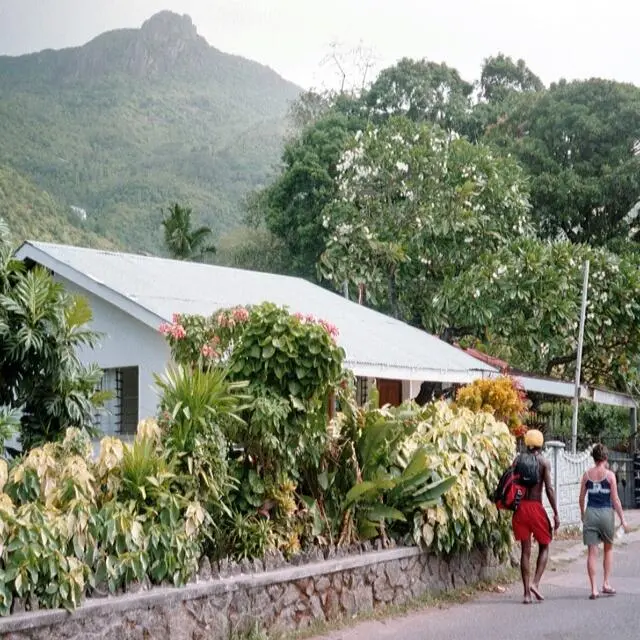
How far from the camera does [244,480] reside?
386 inches

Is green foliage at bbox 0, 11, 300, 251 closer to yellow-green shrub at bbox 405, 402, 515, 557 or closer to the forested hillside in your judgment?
the forested hillside

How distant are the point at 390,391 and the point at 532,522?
461 inches

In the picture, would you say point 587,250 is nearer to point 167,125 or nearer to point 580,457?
point 580,457

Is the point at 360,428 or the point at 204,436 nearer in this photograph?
the point at 204,436

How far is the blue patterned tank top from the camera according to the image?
11102 millimetres

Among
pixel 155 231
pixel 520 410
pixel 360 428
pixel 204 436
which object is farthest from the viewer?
pixel 155 231

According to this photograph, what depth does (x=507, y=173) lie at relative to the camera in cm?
2980

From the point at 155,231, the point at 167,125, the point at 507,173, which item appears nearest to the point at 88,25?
the point at 167,125

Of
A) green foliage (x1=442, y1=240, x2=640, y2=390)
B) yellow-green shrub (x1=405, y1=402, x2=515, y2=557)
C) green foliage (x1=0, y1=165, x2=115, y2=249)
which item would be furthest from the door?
green foliage (x1=0, y1=165, x2=115, y2=249)

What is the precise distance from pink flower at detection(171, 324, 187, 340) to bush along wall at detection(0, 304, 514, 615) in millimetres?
38

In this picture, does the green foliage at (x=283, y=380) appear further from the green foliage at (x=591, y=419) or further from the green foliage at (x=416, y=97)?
the green foliage at (x=416, y=97)

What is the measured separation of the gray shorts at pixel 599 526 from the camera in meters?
11.1

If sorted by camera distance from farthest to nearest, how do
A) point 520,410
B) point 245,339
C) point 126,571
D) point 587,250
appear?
point 587,250, point 520,410, point 245,339, point 126,571

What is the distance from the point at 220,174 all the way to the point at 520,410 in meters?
79.7
